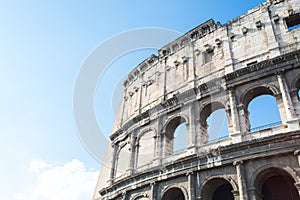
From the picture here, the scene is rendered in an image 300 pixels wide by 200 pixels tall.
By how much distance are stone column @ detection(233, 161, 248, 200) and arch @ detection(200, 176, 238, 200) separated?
1.20ft

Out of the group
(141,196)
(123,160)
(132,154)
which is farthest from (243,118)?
(123,160)

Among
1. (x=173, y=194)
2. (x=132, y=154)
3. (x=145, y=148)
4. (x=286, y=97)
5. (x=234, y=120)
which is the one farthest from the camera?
(x=132, y=154)

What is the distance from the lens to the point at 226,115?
1234 cm

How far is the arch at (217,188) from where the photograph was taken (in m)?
10.9

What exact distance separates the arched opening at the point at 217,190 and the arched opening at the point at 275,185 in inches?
50.9

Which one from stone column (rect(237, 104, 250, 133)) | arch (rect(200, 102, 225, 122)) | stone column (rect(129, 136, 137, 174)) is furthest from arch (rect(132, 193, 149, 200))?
stone column (rect(237, 104, 250, 133))

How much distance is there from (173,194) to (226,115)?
4549 millimetres

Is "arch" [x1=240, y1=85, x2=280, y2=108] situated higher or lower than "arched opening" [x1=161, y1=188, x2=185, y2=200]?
higher

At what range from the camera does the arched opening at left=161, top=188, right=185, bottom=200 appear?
12062mm

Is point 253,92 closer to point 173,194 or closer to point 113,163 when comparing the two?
point 173,194

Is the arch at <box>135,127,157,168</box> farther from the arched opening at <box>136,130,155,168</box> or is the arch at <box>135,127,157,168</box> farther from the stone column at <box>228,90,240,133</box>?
the stone column at <box>228,90,240,133</box>

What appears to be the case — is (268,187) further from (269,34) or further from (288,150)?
(269,34)

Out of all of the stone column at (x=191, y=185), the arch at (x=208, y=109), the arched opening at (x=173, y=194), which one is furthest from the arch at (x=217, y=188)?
the arch at (x=208, y=109)

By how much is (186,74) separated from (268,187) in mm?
7827
